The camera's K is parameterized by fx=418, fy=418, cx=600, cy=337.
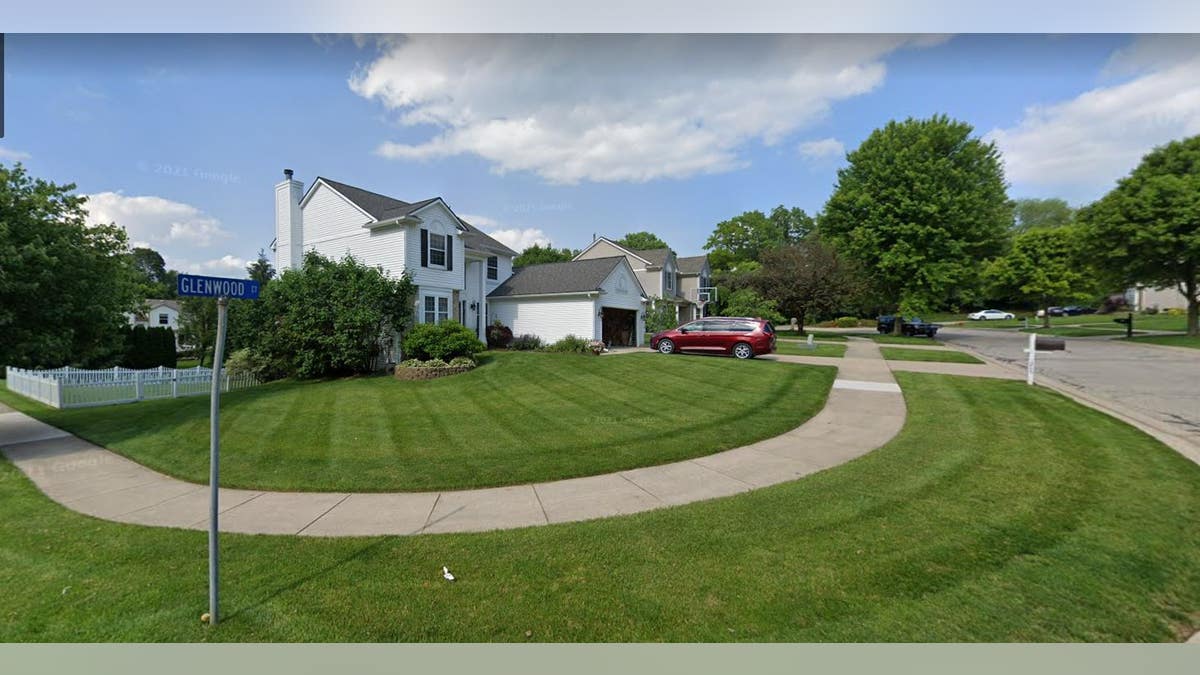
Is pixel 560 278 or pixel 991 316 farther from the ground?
pixel 560 278

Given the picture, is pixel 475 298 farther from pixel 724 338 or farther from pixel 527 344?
pixel 724 338

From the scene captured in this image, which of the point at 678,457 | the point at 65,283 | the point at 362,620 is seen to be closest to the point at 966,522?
the point at 678,457

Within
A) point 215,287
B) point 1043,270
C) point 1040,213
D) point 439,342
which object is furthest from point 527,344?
point 1040,213

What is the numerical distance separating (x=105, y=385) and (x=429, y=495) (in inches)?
500

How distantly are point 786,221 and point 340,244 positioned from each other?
66895 millimetres

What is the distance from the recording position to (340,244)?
1603cm

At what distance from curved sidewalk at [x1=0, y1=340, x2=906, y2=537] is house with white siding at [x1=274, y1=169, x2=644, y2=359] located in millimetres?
9379

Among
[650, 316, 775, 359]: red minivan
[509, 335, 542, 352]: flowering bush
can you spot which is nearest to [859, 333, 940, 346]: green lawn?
[650, 316, 775, 359]: red minivan

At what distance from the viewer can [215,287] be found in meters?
2.63

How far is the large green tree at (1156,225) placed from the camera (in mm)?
19328

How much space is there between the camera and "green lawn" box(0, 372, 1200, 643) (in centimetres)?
249

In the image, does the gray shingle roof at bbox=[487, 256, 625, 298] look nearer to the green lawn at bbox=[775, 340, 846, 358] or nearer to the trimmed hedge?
the trimmed hedge

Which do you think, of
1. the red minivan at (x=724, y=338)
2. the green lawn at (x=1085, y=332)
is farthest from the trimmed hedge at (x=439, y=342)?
the green lawn at (x=1085, y=332)

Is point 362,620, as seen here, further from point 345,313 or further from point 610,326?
point 610,326
